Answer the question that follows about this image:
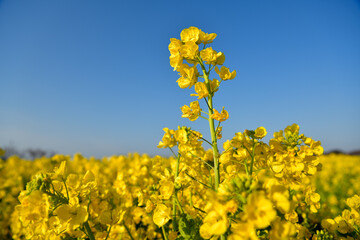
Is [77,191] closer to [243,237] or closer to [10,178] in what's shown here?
[243,237]

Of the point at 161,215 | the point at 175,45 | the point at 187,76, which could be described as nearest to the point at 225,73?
the point at 187,76

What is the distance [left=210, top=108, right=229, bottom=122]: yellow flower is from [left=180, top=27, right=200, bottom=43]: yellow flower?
486 mm

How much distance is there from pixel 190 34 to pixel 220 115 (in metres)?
0.56

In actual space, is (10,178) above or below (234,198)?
below

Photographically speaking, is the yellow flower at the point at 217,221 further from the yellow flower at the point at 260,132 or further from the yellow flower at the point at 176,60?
the yellow flower at the point at 176,60

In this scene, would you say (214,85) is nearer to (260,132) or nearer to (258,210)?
(260,132)

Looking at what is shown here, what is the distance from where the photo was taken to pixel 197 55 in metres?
1.45

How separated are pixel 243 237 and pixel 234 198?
16 centimetres

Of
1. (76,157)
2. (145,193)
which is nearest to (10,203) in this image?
(76,157)

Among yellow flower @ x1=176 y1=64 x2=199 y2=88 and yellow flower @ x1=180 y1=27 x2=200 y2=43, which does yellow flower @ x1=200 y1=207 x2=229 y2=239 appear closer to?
yellow flower @ x1=176 y1=64 x2=199 y2=88

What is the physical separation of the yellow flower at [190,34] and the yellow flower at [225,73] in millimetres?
251

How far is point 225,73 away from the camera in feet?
4.73

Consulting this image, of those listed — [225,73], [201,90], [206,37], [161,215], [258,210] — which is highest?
[206,37]

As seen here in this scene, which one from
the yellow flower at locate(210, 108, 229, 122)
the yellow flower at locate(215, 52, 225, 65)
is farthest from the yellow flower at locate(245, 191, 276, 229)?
the yellow flower at locate(215, 52, 225, 65)
